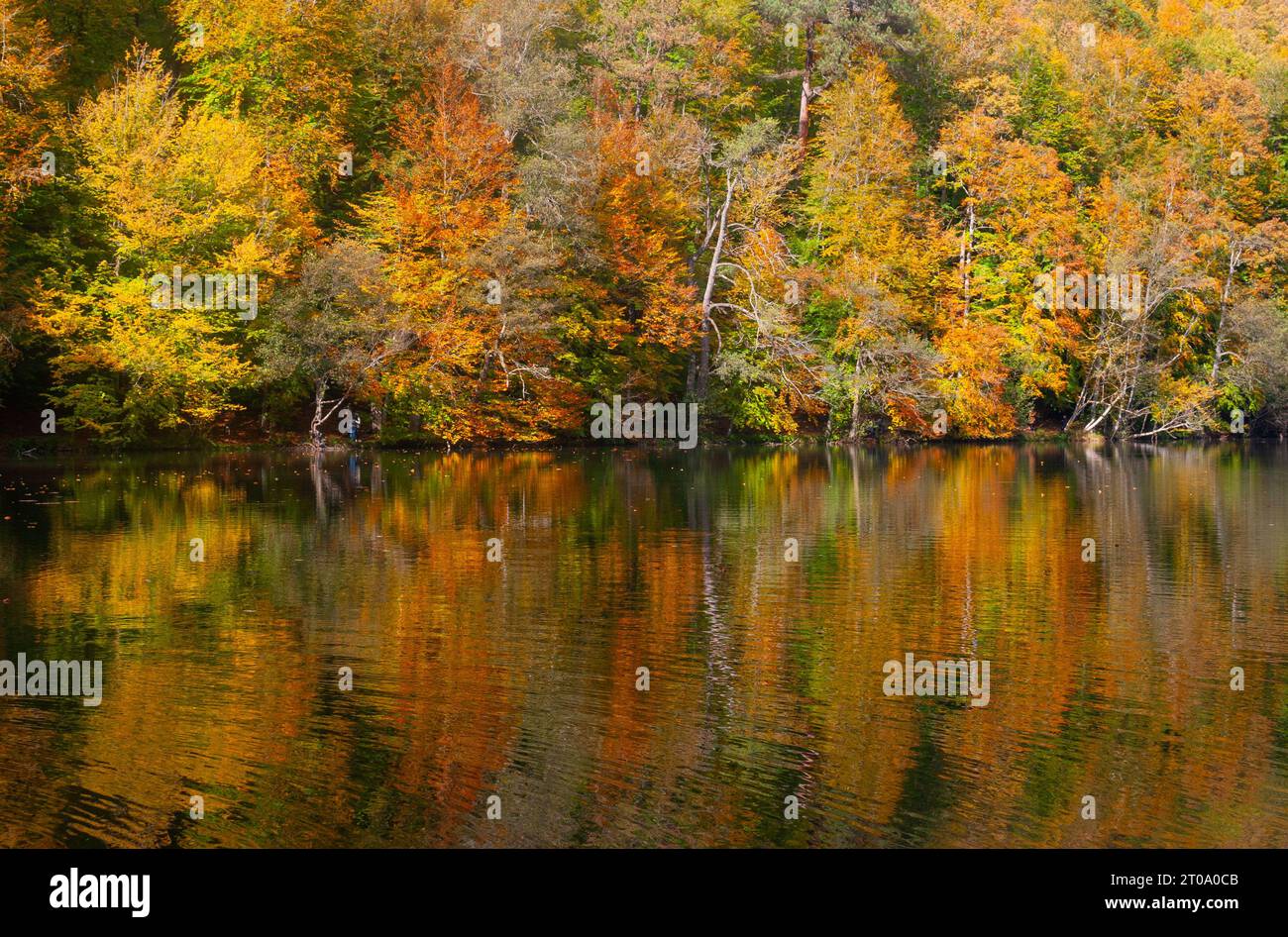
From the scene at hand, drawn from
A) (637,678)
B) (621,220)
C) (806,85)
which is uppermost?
(806,85)

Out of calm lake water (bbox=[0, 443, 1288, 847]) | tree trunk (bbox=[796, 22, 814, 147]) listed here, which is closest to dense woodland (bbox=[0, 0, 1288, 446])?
tree trunk (bbox=[796, 22, 814, 147])

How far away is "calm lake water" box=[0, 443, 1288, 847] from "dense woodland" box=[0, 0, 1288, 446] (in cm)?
2151

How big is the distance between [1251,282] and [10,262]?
5902cm

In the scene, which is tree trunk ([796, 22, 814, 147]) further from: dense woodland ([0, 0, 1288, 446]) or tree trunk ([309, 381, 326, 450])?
tree trunk ([309, 381, 326, 450])

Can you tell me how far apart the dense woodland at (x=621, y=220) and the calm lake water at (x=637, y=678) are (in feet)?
70.6

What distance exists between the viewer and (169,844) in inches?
355

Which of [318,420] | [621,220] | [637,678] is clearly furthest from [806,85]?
[637,678]

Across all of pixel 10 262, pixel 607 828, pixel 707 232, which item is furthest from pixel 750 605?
pixel 707 232

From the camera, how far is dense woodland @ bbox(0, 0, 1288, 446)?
47125 mm

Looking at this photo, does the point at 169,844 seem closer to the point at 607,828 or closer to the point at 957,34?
the point at 607,828

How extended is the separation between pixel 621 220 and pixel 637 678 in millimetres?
44599

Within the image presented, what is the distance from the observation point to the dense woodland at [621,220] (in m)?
47.1

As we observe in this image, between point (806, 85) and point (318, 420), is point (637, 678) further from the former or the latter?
point (806, 85)

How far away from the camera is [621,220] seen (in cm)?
5631
